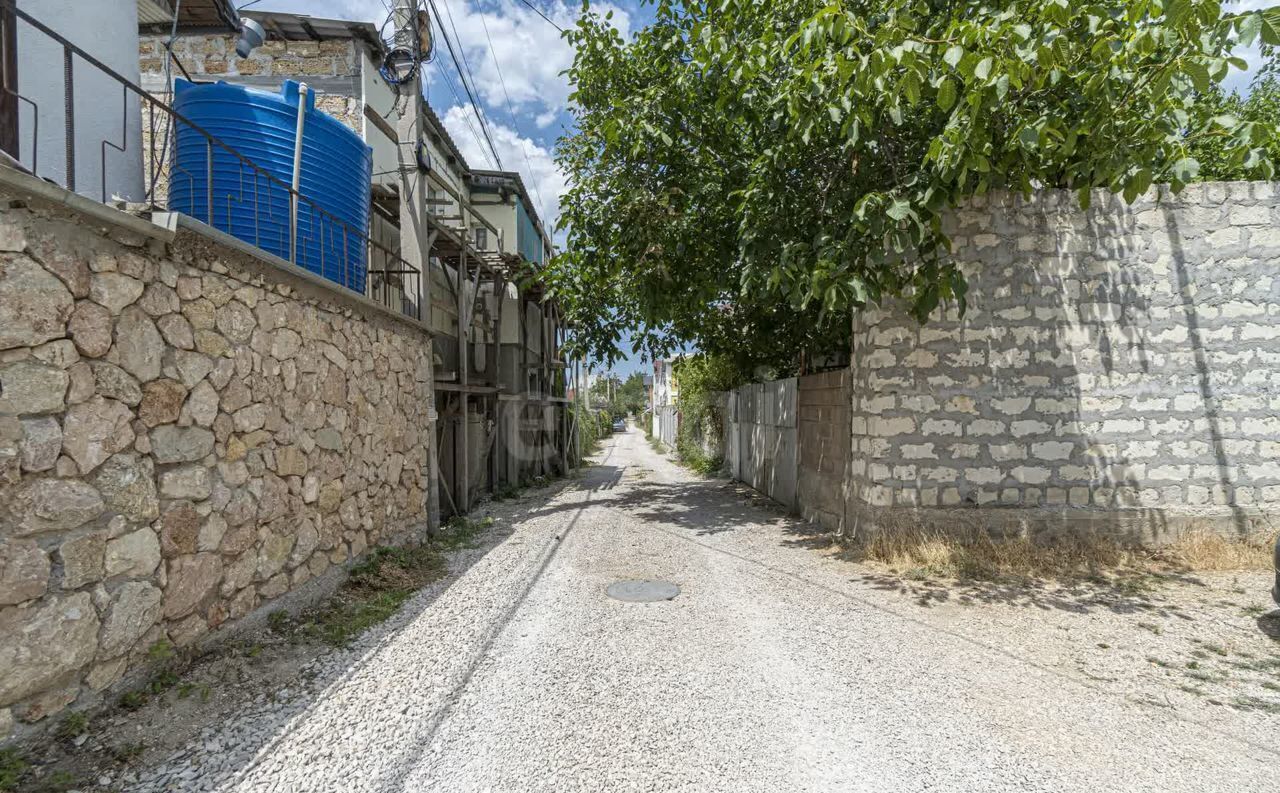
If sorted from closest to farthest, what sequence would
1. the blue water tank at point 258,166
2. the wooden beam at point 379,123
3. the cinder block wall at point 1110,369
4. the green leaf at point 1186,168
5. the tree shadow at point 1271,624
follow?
the green leaf at point 1186,168, the tree shadow at point 1271,624, the blue water tank at point 258,166, the cinder block wall at point 1110,369, the wooden beam at point 379,123

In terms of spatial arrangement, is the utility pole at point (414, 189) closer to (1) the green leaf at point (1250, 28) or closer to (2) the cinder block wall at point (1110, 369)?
(2) the cinder block wall at point (1110, 369)

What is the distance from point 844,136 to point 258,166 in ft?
15.3

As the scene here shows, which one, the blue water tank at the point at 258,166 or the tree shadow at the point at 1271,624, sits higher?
the blue water tank at the point at 258,166

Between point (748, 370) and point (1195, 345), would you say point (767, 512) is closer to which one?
point (748, 370)

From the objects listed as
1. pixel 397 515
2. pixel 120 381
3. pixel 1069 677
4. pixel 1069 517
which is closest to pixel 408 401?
pixel 397 515

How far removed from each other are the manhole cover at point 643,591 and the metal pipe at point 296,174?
3393 millimetres

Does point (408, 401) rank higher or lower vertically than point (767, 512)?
higher

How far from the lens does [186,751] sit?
2.47 metres

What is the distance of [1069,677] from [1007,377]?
9.79 ft

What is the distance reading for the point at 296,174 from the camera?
426 cm

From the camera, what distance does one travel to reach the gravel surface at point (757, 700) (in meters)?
2.39

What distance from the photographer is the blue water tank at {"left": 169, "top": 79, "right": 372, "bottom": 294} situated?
3.96 m

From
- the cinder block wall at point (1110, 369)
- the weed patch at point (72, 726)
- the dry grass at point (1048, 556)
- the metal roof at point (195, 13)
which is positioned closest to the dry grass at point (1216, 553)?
the dry grass at point (1048, 556)

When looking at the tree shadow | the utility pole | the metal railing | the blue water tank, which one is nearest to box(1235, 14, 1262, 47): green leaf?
the tree shadow
